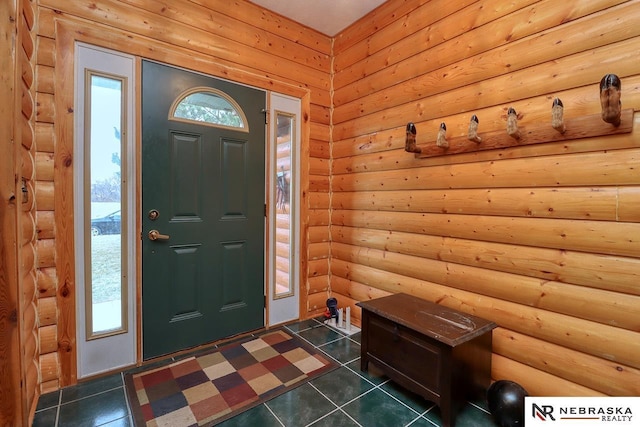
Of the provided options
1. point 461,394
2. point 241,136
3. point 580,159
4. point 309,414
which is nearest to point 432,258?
point 461,394

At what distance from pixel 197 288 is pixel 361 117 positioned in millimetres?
2112

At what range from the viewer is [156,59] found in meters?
2.14

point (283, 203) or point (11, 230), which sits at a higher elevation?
point (283, 203)

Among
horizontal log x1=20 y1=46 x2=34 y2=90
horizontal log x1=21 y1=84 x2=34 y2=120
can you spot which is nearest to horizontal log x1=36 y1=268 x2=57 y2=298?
horizontal log x1=21 y1=84 x2=34 y2=120

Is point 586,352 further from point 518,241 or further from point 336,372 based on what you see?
point 336,372

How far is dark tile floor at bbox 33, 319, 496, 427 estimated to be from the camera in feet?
5.21

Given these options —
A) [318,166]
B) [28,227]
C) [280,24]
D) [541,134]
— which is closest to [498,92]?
[541,134]

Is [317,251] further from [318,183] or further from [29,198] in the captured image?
[29,198]

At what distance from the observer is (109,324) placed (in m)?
2.02

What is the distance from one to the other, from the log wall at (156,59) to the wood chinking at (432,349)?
1.15 meters

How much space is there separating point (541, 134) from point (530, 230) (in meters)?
0.54

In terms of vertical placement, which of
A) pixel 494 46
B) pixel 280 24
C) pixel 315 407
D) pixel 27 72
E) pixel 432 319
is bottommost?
pixel 315 407

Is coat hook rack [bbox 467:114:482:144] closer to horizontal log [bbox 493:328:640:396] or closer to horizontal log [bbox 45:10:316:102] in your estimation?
horizontal log [bbox 493:328:640:396]

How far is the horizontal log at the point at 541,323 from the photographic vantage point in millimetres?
1380
